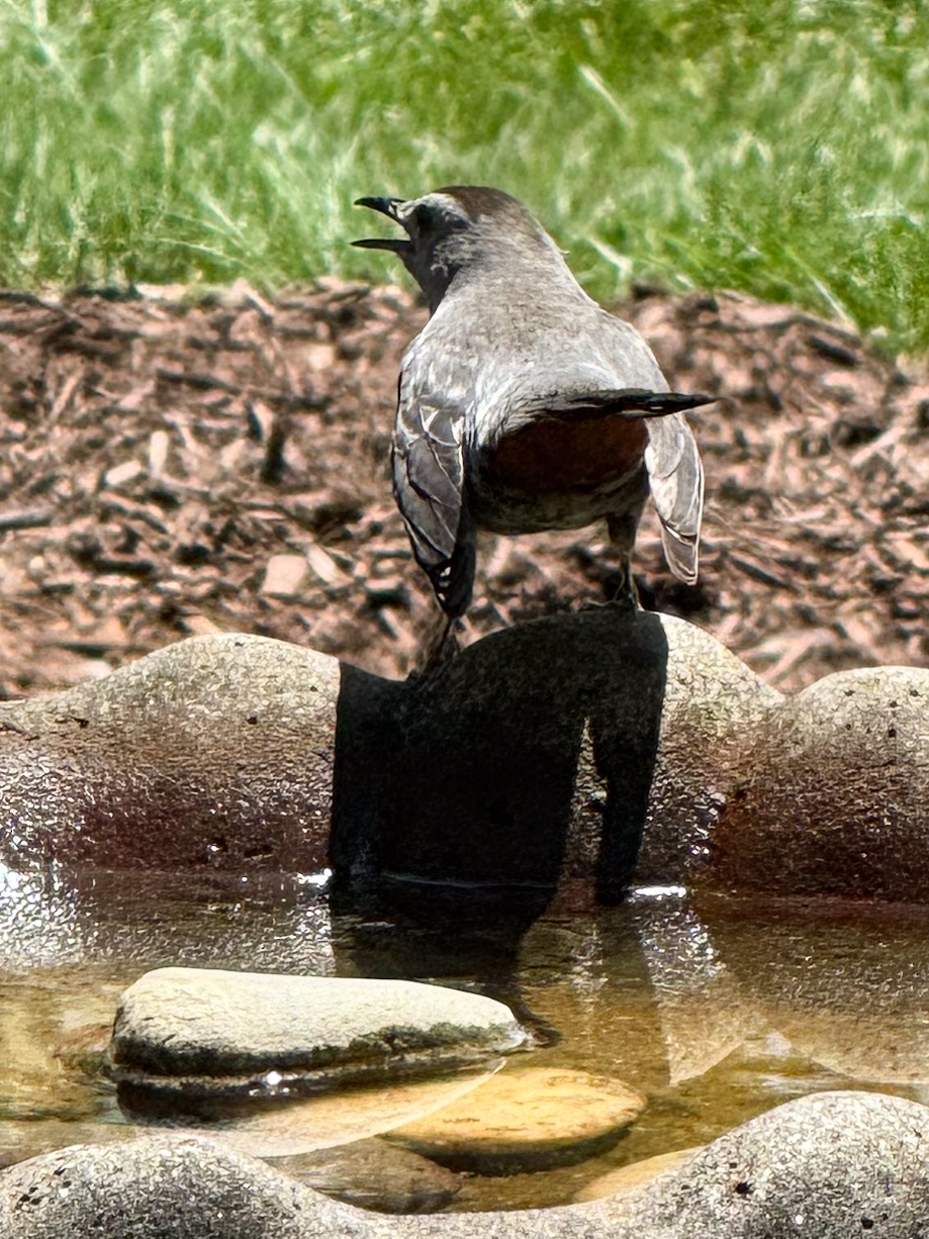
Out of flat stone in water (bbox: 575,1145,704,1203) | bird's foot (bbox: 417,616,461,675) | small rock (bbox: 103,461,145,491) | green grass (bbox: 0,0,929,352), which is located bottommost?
flat stone in water (bbox: 575,1145,704,1203)

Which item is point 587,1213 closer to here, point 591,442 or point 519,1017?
point 519,1017

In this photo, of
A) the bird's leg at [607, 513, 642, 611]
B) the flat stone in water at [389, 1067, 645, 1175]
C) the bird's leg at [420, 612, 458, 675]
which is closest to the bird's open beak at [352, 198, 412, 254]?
the bird's leg at [607, 513, 642, 611]

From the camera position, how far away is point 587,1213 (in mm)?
2350

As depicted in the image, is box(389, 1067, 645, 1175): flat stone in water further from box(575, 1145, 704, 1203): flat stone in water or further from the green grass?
→ the green grass

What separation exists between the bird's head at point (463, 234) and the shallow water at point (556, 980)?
6.08ft

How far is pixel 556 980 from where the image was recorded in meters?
3.84

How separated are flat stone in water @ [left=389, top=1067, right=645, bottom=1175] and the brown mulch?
92.7 inches

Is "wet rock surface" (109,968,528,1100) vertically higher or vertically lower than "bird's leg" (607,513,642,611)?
lower

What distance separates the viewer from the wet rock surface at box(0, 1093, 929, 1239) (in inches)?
88.9

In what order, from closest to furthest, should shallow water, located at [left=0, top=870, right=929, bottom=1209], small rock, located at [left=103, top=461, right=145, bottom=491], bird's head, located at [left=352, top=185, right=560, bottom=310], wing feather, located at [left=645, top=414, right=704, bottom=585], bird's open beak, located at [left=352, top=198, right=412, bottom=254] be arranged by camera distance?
shallow water, located at [left=0, top=870, right=929, bottom=1209] → wing feather, located at [left=645, top=414, right=704, bottom=585] → bird's head, located at [left=352, top=185, right=560, bottom=310] → bird's open beak, located at [left=352, top=198, right=412, bottom=254] → small rock, located at [left=103, top=461, right=145, bottom=491]

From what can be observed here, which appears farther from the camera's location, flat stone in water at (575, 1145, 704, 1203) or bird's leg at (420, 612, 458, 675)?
bird's leg at (420, 612, 458, 675)

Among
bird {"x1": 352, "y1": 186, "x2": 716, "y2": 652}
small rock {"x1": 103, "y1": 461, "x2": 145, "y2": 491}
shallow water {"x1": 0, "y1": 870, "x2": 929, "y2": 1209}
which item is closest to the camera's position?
shallow water {"x1": 0, "y1": 870, "x2": 929, "y2": 1209}

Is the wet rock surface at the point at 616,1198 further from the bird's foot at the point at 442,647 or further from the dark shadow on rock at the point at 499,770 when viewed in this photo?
the bird's foot at the point at 442,647

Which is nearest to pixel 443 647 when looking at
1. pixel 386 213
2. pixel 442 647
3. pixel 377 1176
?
pixel 442 647
